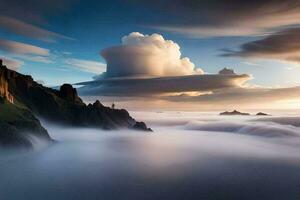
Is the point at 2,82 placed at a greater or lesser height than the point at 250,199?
greater

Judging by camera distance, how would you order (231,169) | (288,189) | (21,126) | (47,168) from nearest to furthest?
(288,189)
(47,168)
(231,169)
(21,126)

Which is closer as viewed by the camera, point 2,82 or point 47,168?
point 47,168

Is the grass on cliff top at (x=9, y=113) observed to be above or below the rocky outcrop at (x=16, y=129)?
above

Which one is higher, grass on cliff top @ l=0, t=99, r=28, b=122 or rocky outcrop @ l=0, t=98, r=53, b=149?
grass on cliff top @ l=0, t=99, r=28, b=122

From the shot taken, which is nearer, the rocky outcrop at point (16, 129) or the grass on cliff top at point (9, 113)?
the rocky outcrop at point (16, 129)

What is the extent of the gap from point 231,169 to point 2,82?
406 ft

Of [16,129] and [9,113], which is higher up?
[9,113]

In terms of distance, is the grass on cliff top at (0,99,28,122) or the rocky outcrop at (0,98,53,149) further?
the grass on cliff top at (0,99,28,122)

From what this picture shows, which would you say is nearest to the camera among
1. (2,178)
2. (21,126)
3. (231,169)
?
(2,178)

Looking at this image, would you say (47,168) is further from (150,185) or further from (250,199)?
(250,199)

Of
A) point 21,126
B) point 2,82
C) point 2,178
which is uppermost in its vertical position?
point 2,82

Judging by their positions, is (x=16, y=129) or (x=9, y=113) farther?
(x=9, y=113)

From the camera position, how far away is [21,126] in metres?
121

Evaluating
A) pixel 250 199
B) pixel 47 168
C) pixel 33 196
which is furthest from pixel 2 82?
pixel 250 199
